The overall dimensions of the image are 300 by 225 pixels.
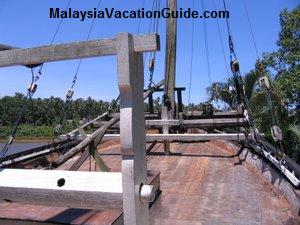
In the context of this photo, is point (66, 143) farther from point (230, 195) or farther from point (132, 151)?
point (132, 151)

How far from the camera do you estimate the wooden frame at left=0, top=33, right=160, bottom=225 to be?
2.03 m

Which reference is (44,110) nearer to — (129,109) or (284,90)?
(284,90)

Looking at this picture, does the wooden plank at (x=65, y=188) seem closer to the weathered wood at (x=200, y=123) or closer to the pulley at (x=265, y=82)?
the pulley at (x=265, y=82)

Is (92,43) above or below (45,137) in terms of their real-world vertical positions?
above

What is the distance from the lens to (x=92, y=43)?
2.16 meters

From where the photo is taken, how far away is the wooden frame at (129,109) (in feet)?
6.64

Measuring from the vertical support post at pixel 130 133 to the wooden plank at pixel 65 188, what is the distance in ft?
0.31

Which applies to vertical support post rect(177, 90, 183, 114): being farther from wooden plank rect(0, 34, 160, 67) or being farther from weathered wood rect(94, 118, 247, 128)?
wooden plank rect(0, 34, 160, 67)

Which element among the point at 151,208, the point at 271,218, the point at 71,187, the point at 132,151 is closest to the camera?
the point at 132,151

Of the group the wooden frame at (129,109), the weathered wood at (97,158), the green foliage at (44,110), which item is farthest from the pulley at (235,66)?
the green foliage at (44,110)

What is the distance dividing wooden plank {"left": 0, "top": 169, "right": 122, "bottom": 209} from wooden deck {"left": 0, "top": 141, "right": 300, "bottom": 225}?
0.34m

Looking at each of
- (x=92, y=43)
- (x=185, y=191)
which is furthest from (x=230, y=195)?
(x=92, y=43)

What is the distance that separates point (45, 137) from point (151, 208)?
204ft

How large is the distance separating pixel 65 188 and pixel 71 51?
87 centimetres
